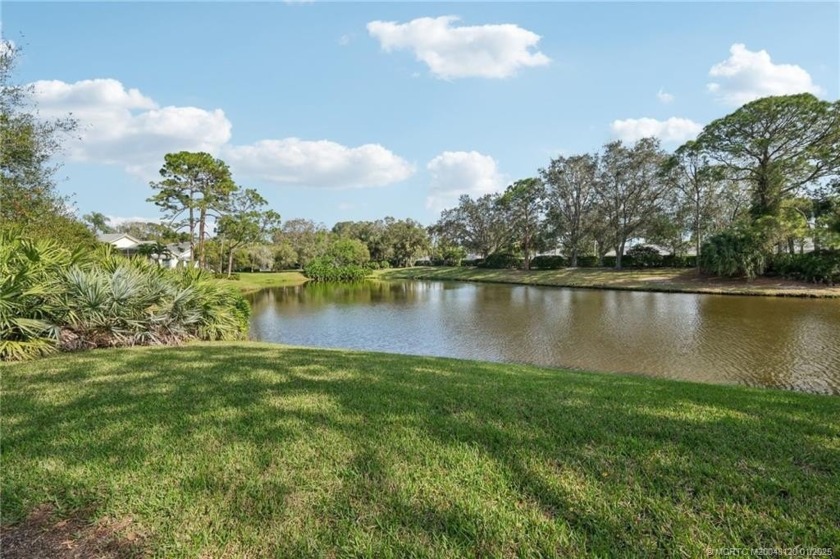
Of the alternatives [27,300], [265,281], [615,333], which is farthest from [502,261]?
[27,300]

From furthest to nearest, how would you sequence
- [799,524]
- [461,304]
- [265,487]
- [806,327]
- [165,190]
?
1. [165,190]
2. [461,304]
3. [806,327]
4. [265,487]
5. [799,524]

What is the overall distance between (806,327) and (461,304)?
47.4 feet

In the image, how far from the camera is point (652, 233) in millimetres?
37719

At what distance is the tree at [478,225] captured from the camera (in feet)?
172

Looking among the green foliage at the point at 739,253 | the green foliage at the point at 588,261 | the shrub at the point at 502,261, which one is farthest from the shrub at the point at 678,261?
the shrub at the point at 502,261

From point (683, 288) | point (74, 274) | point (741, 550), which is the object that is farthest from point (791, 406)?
point (683, 288)

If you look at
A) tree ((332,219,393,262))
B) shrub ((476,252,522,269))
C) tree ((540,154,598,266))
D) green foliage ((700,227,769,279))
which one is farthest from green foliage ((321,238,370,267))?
green foliage ((700,227,769,279))

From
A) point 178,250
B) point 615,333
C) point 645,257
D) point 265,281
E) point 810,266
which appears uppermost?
point 178,250

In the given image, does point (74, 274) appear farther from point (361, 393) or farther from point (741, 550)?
point (741, 550)

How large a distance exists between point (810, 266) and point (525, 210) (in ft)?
88.4

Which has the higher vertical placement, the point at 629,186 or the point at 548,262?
the point at 629,186

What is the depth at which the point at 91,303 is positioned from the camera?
24.6ft

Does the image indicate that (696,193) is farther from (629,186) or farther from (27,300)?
(27,300)

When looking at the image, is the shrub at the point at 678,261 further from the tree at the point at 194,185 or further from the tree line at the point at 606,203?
the tree at the point at 194,185
